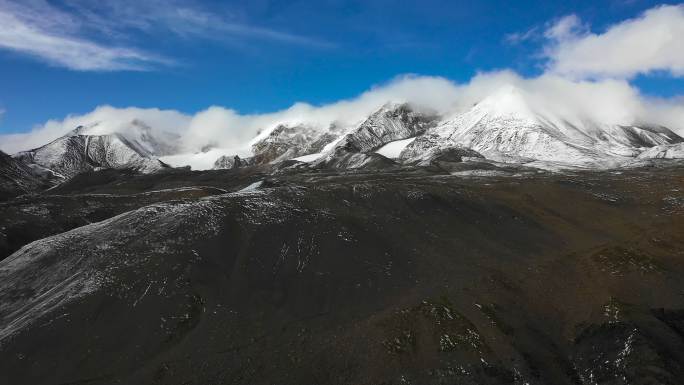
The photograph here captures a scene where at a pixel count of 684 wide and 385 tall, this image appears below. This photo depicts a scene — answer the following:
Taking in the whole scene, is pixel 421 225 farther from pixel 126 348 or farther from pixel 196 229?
pixel 126 348

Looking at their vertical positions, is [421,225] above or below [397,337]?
above

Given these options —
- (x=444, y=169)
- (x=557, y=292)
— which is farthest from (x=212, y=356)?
(x=444, y=169)

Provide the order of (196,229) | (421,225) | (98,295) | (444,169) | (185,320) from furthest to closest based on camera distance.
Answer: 1. (444,169)
2. (421,225)
3. (196,229)
4. (98,295)
5. (185,320)

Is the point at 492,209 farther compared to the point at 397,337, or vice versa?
the point at 492,209

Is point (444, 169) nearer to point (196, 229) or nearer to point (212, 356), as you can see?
point (196, 229)

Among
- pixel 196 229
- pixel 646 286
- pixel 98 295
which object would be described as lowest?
pixel 646 286

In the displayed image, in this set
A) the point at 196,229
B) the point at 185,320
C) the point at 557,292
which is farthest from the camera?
the point at 196,229

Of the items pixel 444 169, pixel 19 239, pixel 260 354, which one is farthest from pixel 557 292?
pixel 444 169

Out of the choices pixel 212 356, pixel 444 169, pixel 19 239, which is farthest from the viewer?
pixel 444 169

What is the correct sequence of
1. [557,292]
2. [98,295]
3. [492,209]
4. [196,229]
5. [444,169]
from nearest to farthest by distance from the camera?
1. [98,295]
2. [557,292]
3. [196,229]
4. [492,209]
5. [444,169]
